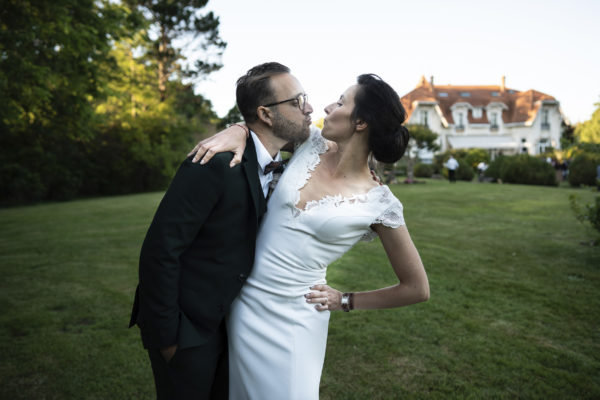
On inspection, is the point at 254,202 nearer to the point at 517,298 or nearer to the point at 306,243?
the point at 306,243

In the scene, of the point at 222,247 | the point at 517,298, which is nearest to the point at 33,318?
the point at 222,247

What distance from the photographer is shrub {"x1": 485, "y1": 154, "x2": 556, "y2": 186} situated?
24922 mm

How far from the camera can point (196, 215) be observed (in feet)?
6.32

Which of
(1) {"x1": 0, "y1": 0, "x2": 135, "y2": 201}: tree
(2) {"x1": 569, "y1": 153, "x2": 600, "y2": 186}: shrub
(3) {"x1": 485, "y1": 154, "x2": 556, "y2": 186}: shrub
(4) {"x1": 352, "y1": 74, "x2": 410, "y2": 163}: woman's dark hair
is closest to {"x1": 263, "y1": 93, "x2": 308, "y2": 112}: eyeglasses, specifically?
(4) {"x1": 352, "y1": 74, "x2": 410, "y2": 163}: woman's dark hair

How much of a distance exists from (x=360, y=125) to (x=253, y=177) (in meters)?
0.74

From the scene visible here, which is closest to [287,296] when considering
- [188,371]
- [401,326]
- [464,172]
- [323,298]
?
[323,298]

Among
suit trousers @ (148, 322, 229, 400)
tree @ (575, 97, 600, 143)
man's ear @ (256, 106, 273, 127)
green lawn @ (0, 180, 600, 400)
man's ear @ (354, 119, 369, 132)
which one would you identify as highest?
tree @ (575, 97, 600, 143)

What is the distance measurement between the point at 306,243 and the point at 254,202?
0.38 meters

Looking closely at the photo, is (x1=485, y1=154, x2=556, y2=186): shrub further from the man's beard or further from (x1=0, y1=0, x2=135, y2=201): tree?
the man's beard

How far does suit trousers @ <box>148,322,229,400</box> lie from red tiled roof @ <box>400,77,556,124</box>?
44.4 m

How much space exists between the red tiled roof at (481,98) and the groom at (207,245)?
4394 centimetres

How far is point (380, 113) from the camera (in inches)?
93.3

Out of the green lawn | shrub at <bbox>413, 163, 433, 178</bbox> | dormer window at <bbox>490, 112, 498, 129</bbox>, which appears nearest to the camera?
the green lawn

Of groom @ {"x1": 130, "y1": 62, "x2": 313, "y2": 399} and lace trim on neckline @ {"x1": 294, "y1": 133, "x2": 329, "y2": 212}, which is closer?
groom @ {"x1": 130, "y1": 62, "x2": 313, "y2": 399}
